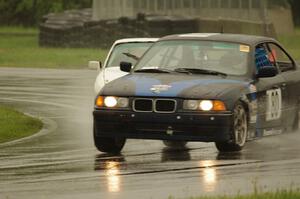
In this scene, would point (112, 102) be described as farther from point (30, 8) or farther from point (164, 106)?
point (30, 8)

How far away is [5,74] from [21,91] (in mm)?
6676

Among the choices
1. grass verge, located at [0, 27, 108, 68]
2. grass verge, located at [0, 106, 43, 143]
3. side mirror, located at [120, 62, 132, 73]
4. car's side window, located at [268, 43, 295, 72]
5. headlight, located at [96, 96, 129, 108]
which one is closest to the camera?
headlight, located at [96, 96, 129, 108]

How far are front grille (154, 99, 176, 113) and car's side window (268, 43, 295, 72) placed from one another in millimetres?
2564

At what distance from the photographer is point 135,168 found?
1274 centimetres

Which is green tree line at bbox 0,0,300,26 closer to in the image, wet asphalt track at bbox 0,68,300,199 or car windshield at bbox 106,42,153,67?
car windshield at bbox 106,42,153,67

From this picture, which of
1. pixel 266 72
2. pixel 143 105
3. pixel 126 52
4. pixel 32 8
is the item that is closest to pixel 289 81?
pixel 266 72

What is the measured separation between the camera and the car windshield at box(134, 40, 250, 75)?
14781 mm

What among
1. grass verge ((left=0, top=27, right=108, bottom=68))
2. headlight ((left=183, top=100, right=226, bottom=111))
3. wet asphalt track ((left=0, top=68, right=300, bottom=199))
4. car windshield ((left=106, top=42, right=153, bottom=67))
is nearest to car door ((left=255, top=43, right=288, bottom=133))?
wet asphalt track ((left=0, top=68, right=300, bottom=199))

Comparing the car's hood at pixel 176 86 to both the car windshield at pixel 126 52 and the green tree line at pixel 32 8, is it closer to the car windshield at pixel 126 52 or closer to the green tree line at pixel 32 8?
the car windshield at pixel 126 52

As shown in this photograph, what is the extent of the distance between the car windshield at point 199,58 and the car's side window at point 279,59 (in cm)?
89

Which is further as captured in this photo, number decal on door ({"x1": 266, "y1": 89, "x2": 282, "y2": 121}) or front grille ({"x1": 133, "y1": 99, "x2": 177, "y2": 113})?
number decal on door ({"x1": 266, "y1": 89, "x2": 282, "y2": 121})

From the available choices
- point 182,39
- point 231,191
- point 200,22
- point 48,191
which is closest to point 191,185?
point 231,191

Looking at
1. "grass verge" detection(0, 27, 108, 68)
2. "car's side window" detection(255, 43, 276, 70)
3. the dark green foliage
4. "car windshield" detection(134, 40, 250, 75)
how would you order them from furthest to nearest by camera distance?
the dark green foliage < "grass verge" detection(0, 27, 108, 68) < "car's side window" detection(255, 43, 276, 70) < "car windshield" detection(134, 40, 250, 75)

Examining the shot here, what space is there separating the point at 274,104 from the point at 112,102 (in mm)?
2419
